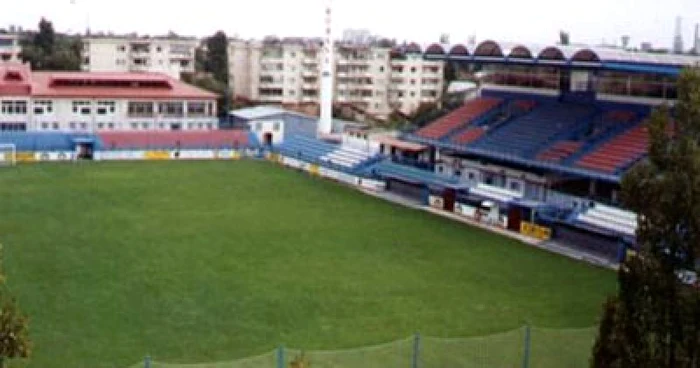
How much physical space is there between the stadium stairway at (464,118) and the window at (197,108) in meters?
17.0

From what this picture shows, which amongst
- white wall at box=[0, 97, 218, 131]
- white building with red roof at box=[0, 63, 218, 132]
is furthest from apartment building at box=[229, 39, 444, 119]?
white wall at box=[0, 97, 218, 131]

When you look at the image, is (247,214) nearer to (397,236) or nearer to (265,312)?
(397,236)

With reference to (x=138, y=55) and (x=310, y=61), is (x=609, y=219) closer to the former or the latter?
(x=310, y=61)

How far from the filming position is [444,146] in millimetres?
38062

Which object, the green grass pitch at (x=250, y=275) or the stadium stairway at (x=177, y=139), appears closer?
the green grass pitch at (x=250, y=275)

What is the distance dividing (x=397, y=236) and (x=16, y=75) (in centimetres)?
3128

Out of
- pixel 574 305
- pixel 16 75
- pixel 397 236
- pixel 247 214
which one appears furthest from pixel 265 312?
pixel 16 75

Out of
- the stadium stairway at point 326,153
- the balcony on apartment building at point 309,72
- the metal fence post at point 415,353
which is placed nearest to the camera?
the metal fence post at point 415,353

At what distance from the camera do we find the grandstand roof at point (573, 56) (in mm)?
29672

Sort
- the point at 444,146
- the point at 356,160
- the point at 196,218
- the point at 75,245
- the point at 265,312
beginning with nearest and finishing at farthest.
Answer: the point at 265,312, the point at 75,245, the point at 196,218, the point at 444,146, the point at 356,160

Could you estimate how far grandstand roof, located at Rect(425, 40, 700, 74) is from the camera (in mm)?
29672

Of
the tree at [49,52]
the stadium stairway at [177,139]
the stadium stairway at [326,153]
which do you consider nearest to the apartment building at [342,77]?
the tree at [49,52]

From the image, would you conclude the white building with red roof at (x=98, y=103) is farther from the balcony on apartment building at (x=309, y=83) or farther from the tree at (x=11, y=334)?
the tree at (x=11, y=334)

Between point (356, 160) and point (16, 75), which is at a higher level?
point (16, 75)
